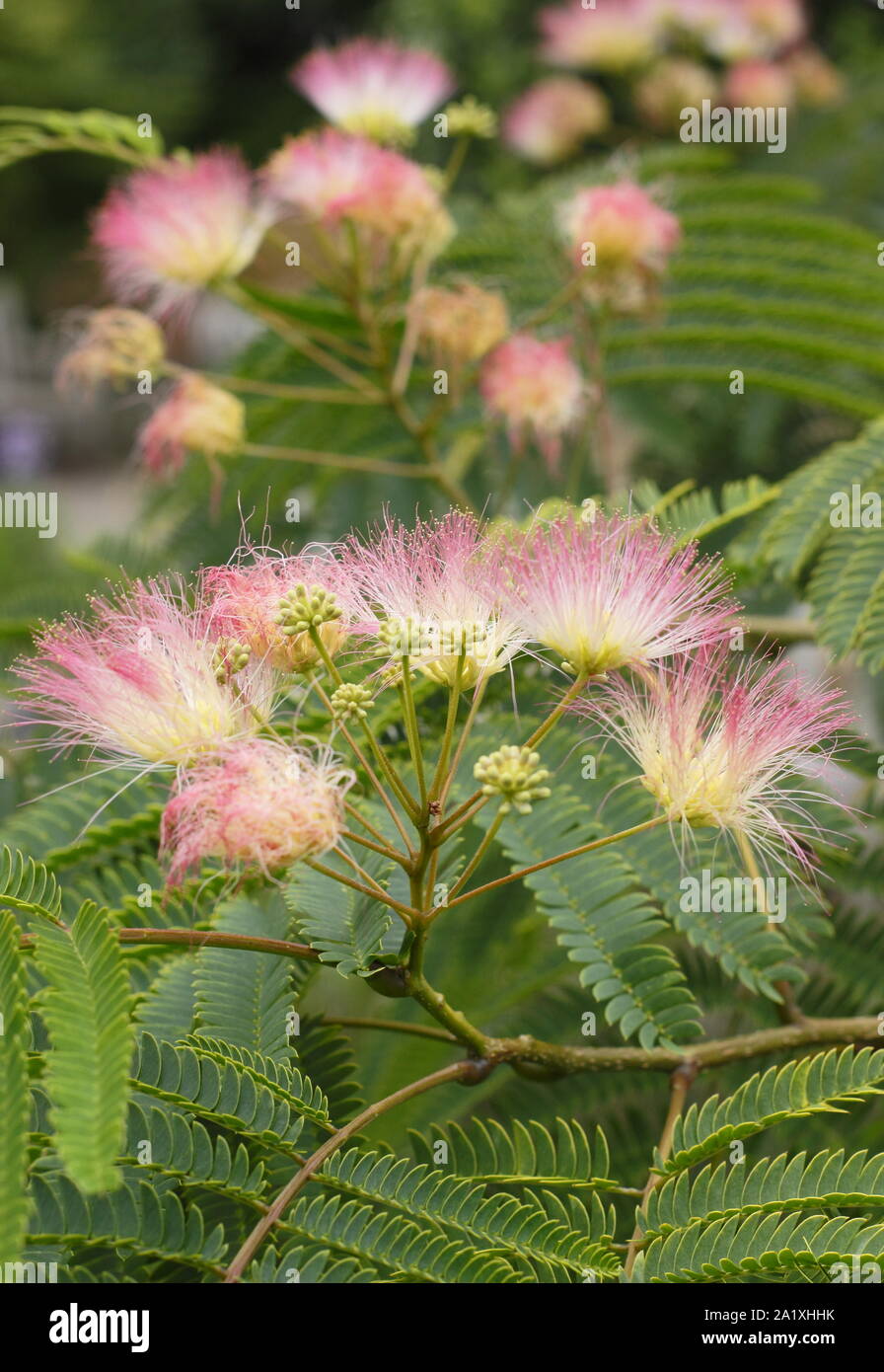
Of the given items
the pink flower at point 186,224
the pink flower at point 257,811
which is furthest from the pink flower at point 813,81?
the pink flower at point 257,811

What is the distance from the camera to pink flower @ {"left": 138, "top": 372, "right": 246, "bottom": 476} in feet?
6.95

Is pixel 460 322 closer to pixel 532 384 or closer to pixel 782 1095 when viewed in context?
pixel 532 384

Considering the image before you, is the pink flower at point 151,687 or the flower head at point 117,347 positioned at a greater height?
the flower head at point 117,347

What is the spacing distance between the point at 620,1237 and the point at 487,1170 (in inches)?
6.5

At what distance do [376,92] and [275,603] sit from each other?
166 cm

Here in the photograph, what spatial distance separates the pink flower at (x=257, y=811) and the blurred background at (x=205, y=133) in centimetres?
142

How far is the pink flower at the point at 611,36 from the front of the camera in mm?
3867

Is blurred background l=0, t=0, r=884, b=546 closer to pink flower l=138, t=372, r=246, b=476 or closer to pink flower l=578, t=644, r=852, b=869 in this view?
pink flower l=138, t=372, r=246, b=476

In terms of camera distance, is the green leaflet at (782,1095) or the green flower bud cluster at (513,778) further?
the green leaflet at (782,1095)

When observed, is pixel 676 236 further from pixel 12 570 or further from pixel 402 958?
pixel 12 570

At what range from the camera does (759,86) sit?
3.74 metres
